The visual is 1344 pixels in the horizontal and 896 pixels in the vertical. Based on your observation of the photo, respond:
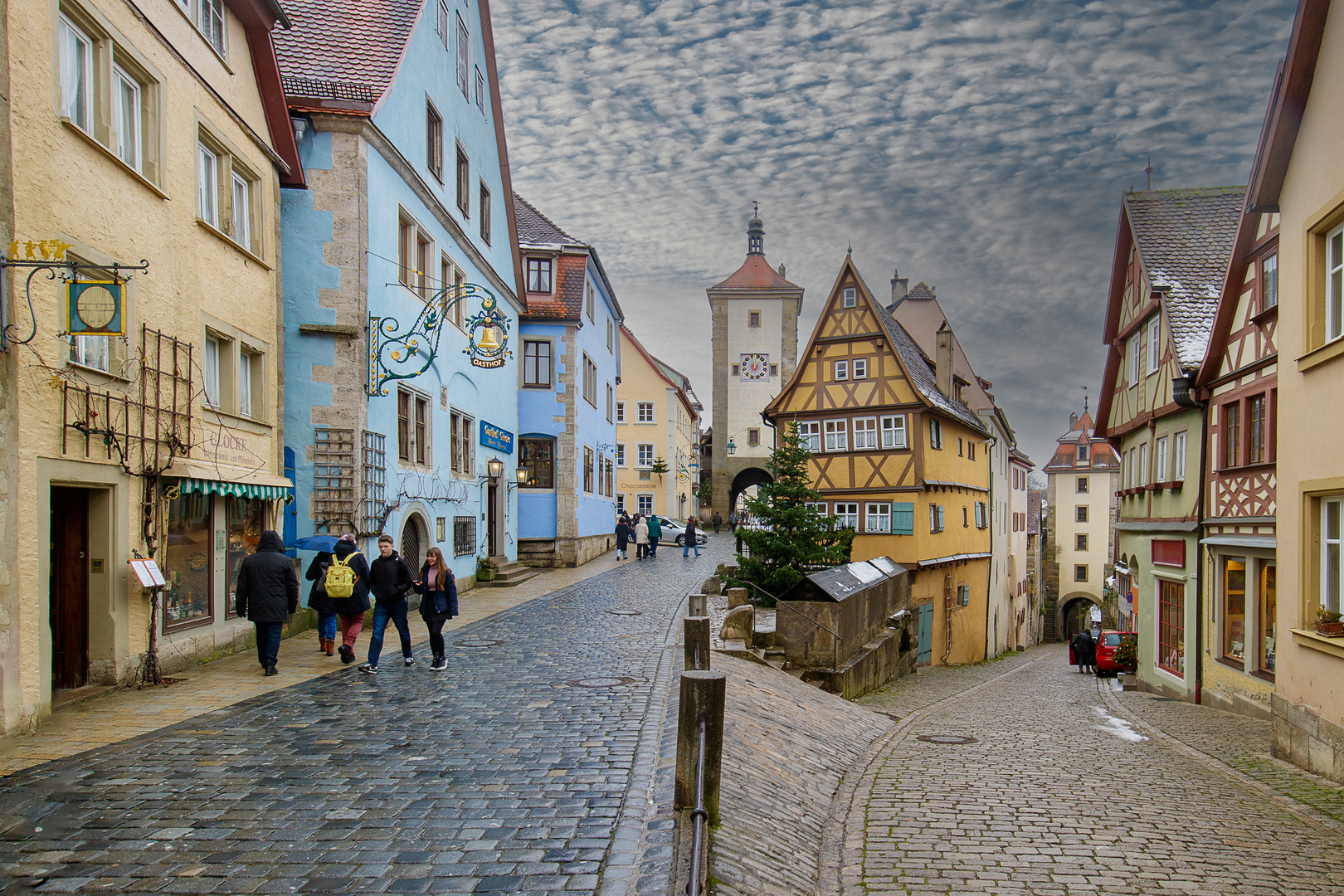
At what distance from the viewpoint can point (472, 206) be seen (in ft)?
74.5

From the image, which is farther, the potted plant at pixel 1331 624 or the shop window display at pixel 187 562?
the shop window display at pixel 187 562

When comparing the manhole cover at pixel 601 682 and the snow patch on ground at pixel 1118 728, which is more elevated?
the manhole cover at pixel 601 682

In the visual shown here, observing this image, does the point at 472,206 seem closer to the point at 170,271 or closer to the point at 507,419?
the point at 507,419

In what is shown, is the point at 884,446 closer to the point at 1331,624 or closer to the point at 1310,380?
the point at 1310,380

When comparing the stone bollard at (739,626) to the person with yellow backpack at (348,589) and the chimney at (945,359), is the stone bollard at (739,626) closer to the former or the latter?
the person with yellow backpack at (348,589)

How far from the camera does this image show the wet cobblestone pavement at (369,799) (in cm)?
521

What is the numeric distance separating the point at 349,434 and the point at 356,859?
10.8m

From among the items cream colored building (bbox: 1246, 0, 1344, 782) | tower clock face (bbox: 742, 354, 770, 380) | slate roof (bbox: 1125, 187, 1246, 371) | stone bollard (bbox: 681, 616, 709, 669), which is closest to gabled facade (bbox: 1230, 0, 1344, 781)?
cream colored building (bbox: 1246, 0, 1344, 782)

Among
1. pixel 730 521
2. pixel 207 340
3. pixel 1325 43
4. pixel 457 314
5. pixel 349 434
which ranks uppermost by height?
pixel 1325 43

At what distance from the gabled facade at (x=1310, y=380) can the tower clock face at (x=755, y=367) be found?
5159 cm

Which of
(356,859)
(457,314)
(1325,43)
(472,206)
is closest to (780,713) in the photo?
(356,859)

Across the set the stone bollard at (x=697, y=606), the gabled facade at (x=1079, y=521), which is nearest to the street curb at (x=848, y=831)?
the stone bollard at (x=697, y=606)

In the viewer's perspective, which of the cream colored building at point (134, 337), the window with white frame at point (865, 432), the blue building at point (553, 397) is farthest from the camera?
the blue building at point (553, 397)

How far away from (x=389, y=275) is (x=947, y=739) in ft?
38.5
